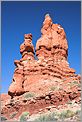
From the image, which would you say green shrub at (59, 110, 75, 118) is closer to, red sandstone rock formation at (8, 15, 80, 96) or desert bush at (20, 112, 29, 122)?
desert bush at (20, 112, 29, 122)

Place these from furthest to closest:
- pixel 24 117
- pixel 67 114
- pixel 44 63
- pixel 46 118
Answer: pixel 44 63
pixel 24 117
pixel 46 118
pixel 67 114

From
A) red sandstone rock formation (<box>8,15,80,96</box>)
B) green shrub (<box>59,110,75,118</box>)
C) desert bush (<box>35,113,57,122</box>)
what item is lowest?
desert bush (<box>35,113,57,122</box>)

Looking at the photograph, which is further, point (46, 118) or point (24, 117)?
point (24, 117)

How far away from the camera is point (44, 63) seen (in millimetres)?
25703

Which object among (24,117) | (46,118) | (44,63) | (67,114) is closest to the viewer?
(67,114)

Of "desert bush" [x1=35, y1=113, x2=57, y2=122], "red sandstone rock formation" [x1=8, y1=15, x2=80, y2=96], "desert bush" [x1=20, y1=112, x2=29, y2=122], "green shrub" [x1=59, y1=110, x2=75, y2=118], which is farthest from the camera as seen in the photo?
"red sandstone rock formation" [x1=8, y1=15, x2=80, y2=96]

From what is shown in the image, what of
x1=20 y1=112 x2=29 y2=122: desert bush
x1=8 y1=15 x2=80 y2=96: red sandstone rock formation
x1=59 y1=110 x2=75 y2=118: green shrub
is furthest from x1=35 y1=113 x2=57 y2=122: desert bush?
x1=8 y1=15 x2=80 y2=96: red sandstone rock formation

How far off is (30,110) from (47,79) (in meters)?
5.84

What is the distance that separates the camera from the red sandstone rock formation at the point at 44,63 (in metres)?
24.7

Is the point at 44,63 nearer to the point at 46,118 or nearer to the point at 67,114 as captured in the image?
the point at 46,118

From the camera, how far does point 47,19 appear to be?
29750 millimetres

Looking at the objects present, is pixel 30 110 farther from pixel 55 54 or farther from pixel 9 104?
pixel 55 54

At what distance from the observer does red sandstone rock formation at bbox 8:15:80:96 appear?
24747mm

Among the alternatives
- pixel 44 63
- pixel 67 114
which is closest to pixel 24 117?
pixel 67 114
